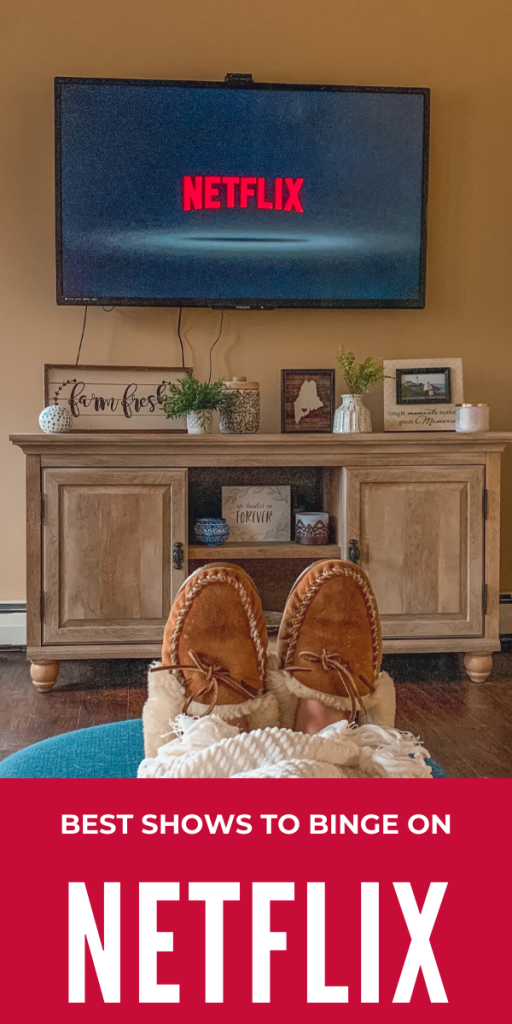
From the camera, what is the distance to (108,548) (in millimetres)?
2213

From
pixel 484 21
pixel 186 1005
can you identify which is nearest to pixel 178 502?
pixel 186 1005

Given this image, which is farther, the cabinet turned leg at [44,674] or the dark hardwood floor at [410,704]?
the cabinet turned leg at [44,674]

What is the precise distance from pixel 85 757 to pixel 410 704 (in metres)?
1.17

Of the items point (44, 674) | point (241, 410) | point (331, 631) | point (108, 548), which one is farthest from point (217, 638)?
point (241, 410)

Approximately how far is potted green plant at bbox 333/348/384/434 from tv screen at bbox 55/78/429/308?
0.25m

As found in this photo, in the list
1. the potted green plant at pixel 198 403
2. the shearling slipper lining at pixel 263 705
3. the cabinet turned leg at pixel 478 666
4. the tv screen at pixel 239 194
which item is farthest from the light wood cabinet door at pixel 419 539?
the shearling slipper lining at pixel 263 705

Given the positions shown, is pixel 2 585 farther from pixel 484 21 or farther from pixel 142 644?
pixel 484 21

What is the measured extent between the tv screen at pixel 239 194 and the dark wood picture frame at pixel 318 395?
8.8 inches

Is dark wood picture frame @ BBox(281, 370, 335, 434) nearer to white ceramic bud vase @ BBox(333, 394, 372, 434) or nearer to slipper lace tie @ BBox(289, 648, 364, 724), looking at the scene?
white ceramic bud vase @ BBox(333, 394, 372, 434)

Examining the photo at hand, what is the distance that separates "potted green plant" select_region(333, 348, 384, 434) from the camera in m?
2.40

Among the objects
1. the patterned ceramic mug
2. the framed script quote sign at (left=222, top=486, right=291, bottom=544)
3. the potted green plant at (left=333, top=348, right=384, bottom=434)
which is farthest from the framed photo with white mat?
the patterned ceramic mug

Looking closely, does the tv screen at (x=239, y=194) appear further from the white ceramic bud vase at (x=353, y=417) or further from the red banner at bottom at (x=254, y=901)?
the red banner at bottom at (x=254, y=901)

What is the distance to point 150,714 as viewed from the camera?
3.76 feet

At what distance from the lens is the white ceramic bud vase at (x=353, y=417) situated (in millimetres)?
2396
